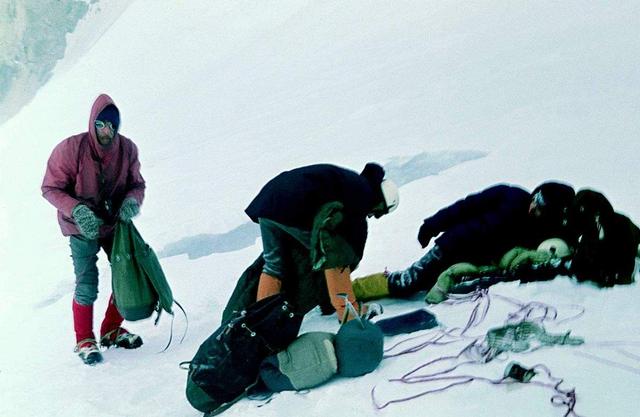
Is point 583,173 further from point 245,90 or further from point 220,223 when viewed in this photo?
point 245,90

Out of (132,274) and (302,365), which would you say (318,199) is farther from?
(132,274)

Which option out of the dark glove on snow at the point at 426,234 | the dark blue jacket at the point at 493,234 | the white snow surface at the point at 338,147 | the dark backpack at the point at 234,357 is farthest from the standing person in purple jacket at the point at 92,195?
the dark blue jacket at the point at 493,234

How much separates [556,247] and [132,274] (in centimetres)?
149

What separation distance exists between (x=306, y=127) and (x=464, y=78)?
120 centimetres

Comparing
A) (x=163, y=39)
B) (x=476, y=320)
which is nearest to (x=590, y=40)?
(x=476, y=320)

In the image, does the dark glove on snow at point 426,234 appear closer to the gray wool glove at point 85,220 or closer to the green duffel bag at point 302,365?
the green duffel bag at point 302,365

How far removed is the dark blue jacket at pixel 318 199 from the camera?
2002 mm

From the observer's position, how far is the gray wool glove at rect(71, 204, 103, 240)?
217 centimetres

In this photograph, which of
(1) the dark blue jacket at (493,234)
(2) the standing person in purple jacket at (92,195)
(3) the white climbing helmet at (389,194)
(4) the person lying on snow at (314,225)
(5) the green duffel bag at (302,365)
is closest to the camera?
(5) the green duffel bag at (302,365)

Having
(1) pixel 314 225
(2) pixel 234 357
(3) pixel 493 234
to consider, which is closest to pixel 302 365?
(2) pixel 234 357

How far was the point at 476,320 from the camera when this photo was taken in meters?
1.93

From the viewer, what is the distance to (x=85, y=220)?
217cm

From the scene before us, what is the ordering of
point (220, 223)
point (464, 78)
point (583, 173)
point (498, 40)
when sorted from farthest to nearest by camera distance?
point (498, 40)
point (464, 78)
point (220, 223)
point (583, 173)

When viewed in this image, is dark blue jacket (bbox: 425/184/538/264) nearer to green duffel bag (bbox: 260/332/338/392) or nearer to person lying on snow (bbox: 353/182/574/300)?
person lying on snow (bbox: 353/182/574/300)
